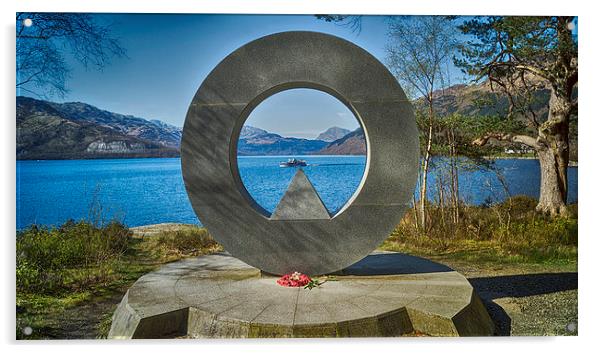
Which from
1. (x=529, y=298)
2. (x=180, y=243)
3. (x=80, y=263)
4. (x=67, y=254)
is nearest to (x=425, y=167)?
(x=529, y=298)

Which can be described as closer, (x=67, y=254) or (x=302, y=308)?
(x=302, y=308)

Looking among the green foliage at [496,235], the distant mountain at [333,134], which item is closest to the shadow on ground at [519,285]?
the green foliage at [496,235]

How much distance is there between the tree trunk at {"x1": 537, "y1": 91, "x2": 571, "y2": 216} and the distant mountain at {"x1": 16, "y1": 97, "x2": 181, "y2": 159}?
262 inches

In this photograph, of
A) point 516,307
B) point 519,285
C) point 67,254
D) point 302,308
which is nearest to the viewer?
point 302,308

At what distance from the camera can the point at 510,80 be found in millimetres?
8297

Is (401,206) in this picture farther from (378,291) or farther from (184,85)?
(184,85)

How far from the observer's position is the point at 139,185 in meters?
8.28

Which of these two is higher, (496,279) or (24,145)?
(24,145)

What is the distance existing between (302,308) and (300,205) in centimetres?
132

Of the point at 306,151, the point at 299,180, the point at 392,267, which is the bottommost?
the point at 392,267

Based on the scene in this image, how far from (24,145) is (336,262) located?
14.3 ft

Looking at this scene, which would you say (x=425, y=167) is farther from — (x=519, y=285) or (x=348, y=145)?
(x=519, y=285)

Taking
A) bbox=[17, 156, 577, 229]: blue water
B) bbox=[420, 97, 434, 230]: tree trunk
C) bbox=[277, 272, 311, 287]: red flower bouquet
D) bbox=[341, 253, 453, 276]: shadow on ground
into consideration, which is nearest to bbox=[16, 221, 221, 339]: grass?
bbox=[17, 156, 577, 229]: blue water

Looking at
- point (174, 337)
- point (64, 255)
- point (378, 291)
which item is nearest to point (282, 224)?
point (378, 291)
